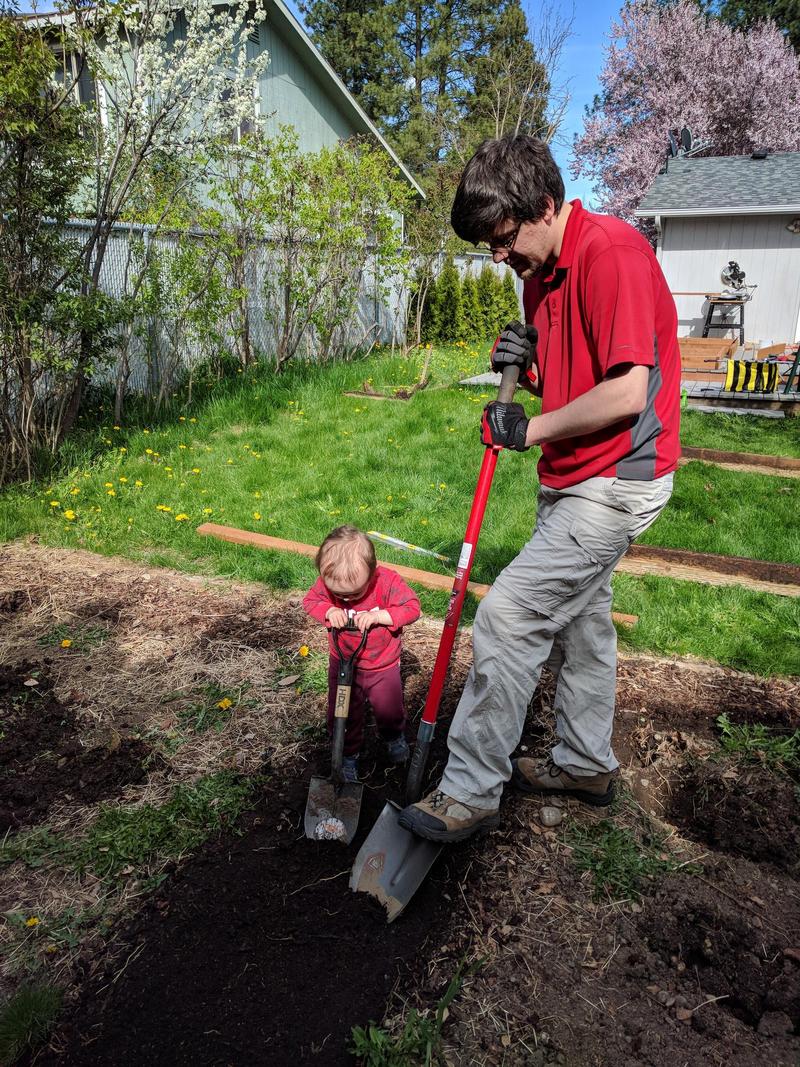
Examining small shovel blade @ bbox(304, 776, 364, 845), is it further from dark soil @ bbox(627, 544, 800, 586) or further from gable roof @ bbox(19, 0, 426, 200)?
gable roof @ bbox(19, 0, 426, 200)

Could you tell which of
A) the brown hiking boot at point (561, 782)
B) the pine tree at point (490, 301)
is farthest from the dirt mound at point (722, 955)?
the pine tree at point (490, 301)

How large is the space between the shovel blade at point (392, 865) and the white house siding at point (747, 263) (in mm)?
15529

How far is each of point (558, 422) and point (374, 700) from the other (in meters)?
1.27

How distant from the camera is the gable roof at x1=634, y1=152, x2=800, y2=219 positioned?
48.9 ft

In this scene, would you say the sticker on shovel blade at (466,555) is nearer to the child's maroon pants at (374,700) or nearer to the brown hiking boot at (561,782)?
the child's maroon pants at (374,700)

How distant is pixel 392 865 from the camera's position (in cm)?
225

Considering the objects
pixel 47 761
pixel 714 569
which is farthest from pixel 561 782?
pixel 714 569

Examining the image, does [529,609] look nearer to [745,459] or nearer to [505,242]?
[505,242]

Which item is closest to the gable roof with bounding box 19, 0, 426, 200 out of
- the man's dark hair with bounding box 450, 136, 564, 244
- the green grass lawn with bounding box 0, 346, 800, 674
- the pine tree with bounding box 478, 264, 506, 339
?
the pine tree with bounding box 478, 264, 506, 339

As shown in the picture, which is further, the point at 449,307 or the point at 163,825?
the point at 449,307

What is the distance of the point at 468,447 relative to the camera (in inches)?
282

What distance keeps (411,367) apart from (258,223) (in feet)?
10.5

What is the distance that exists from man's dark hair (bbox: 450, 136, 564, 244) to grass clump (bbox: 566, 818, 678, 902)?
195cm

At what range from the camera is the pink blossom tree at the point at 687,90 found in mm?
26078
